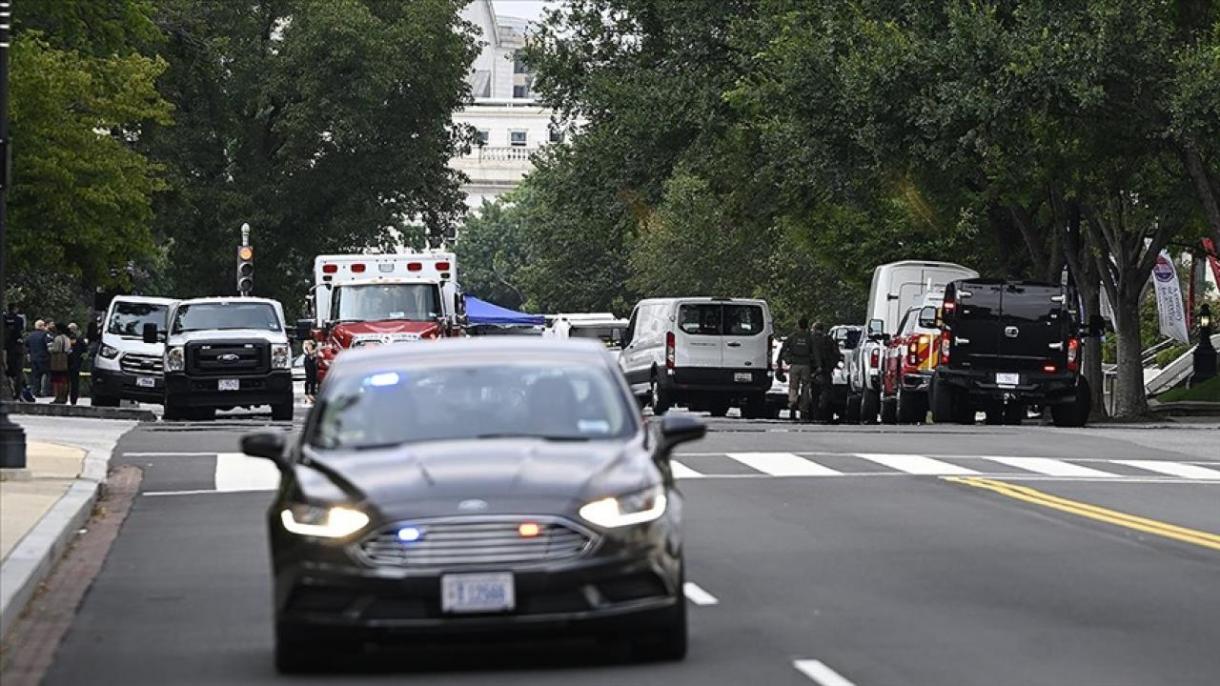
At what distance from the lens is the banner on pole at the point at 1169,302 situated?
57.2 metres

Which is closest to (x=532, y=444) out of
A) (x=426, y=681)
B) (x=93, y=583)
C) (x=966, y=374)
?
(x=426, y=681)

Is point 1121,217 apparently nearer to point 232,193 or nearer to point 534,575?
point 232,193

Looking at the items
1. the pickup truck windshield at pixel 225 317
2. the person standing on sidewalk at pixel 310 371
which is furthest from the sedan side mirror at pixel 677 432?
the person standing on sidewalk at pixel 310 371

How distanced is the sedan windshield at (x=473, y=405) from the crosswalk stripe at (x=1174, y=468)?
1493 centimetres

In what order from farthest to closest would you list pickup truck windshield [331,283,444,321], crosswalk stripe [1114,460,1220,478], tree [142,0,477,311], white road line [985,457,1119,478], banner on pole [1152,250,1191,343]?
tree [142,0,477,311], banner on pole [1152,250,1191,343], pickup truck windshield [331,283,444,321], crosswalk stripe [1114,460,1220,478], white road line [985,457,1119,478]

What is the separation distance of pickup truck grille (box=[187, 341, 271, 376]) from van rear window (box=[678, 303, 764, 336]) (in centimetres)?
859

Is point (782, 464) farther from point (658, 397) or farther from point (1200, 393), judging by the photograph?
point (1200, 393)

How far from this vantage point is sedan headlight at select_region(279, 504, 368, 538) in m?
10.8

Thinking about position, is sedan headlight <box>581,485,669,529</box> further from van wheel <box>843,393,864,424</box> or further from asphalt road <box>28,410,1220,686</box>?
van wheel <box>843,393,864,424</box>

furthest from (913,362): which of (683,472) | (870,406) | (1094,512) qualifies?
(1094,512)

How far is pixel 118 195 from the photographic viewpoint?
1747 inches

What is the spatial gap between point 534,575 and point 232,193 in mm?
64360

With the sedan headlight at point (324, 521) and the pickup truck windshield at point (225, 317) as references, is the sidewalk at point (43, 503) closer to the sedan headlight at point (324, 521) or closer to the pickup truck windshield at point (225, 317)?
the sedan headlight at point (324, 521)

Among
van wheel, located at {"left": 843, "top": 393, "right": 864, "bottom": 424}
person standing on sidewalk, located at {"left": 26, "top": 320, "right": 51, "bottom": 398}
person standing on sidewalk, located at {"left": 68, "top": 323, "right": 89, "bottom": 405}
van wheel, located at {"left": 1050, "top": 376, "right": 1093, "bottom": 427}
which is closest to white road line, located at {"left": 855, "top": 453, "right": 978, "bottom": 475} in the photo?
van wheel, located at {"left": 1050, "top": 376, "right": 1093, "bottom": 427}
